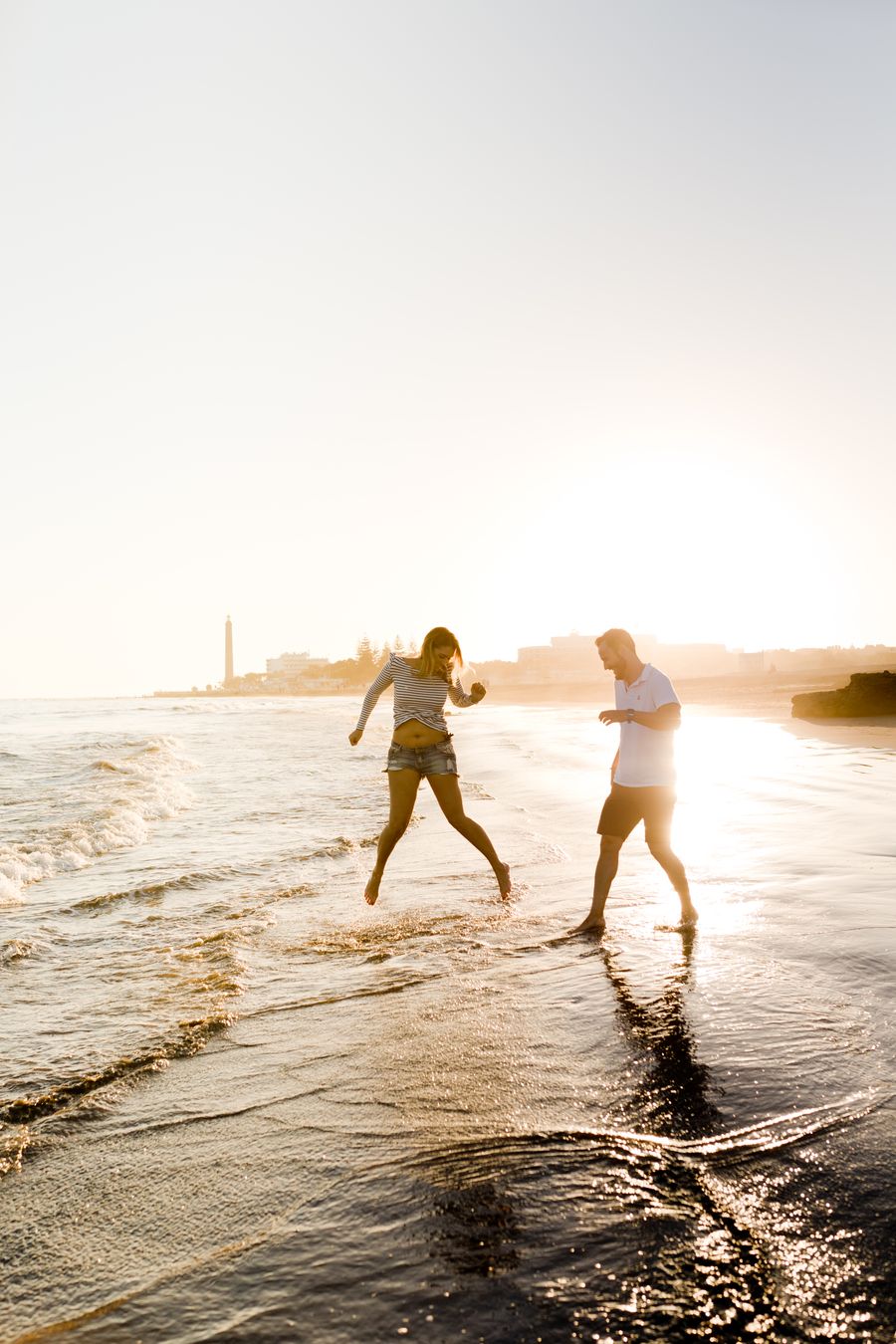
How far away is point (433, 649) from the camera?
6.88 metres

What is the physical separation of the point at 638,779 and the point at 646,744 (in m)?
0.24

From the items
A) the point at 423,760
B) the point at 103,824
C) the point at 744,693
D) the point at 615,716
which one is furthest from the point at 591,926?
the point at 744,693

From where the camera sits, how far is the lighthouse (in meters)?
181

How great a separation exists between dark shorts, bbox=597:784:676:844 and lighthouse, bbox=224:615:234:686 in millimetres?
179312

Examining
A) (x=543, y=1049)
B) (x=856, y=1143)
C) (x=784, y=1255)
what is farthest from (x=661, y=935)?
(x=784, y=1255)

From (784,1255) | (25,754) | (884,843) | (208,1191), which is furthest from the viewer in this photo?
(25,754)

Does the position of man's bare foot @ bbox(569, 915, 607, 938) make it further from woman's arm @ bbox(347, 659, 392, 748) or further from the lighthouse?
the lighthouse

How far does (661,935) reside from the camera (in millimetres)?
5590

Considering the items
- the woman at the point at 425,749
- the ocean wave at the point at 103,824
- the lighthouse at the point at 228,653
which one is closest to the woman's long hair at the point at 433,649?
the woman at the point at 425,749

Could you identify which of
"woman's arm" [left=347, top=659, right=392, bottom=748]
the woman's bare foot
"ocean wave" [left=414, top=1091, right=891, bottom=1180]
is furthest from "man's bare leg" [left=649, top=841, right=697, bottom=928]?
"ocean wave" [left=414, top=1091, right=891, bottom=1180]

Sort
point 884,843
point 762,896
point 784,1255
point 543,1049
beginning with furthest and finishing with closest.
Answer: point 884,843, point 762,896, point 543,1049, point 784,1255

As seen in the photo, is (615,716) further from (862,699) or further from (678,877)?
(862,699)

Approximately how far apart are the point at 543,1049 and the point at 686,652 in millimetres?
187280

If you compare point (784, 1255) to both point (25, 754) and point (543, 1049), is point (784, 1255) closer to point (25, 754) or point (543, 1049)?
point (543, 1049)
